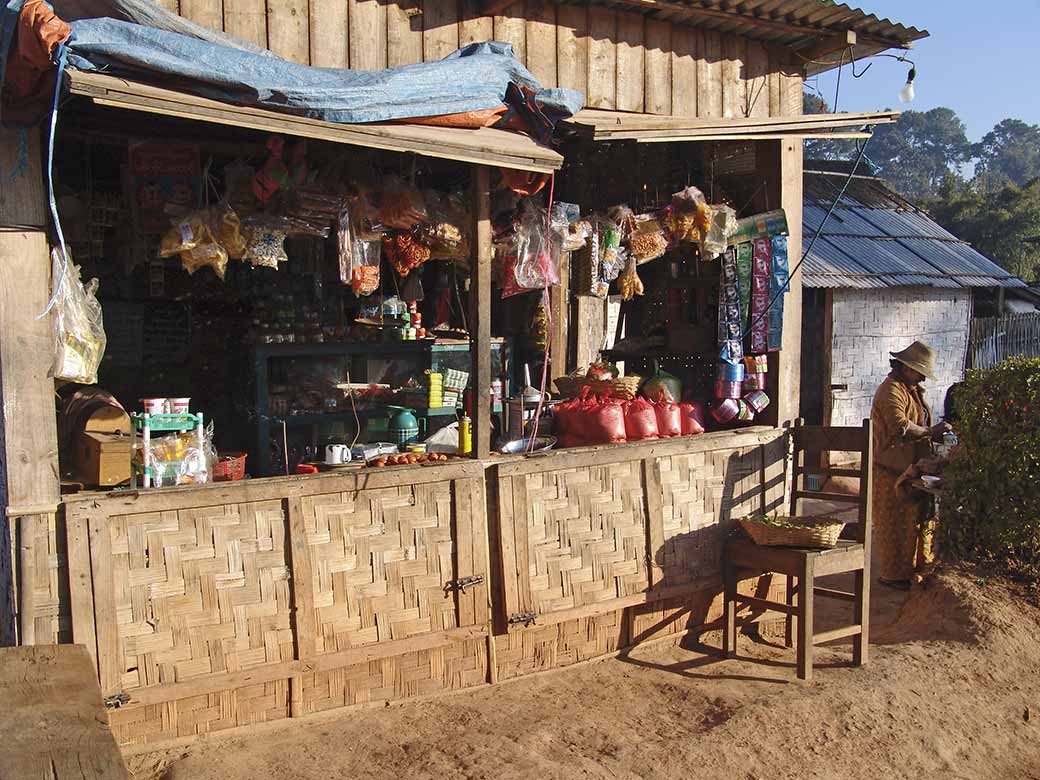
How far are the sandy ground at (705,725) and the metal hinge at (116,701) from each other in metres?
0.35

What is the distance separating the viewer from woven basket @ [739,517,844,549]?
5840mm

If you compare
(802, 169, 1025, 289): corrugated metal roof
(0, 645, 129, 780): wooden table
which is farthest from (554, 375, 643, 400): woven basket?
(802, 169, 1025, 289): corrugated metal roof

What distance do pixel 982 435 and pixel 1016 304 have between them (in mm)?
9962

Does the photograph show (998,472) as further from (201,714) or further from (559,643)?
(201,714)

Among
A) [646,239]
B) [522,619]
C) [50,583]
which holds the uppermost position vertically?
[646,239]

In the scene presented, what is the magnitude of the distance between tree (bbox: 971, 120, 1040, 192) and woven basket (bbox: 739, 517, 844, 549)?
84.2 metres

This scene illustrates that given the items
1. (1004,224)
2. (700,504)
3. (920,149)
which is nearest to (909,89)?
(700,504)

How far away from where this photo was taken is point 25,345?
4152 mm

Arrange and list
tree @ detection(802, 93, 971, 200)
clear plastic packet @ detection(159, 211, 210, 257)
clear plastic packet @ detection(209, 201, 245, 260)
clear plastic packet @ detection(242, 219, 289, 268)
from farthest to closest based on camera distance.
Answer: tree @ detection(802, 93, 971, 200) → clear plastic packet @ detection(242, 219, 289, 268) → clear plastic packet @ detection(209, 201, 245, 260) → clear plastic packet @ detection(159, 211, 210, 257)

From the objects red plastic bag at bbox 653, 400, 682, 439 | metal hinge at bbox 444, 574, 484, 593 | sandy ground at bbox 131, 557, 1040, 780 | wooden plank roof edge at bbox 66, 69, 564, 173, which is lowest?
sandy ground at bbox 131, 557, 1040, 780

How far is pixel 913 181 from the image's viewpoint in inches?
2867

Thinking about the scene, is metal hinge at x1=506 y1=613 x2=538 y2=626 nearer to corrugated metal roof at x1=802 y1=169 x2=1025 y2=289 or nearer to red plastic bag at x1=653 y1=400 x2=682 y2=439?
red plastic bag at x1=653 y1=400 x2=682 y2=439

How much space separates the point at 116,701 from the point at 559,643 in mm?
2652

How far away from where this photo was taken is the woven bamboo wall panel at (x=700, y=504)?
623 centimetres
